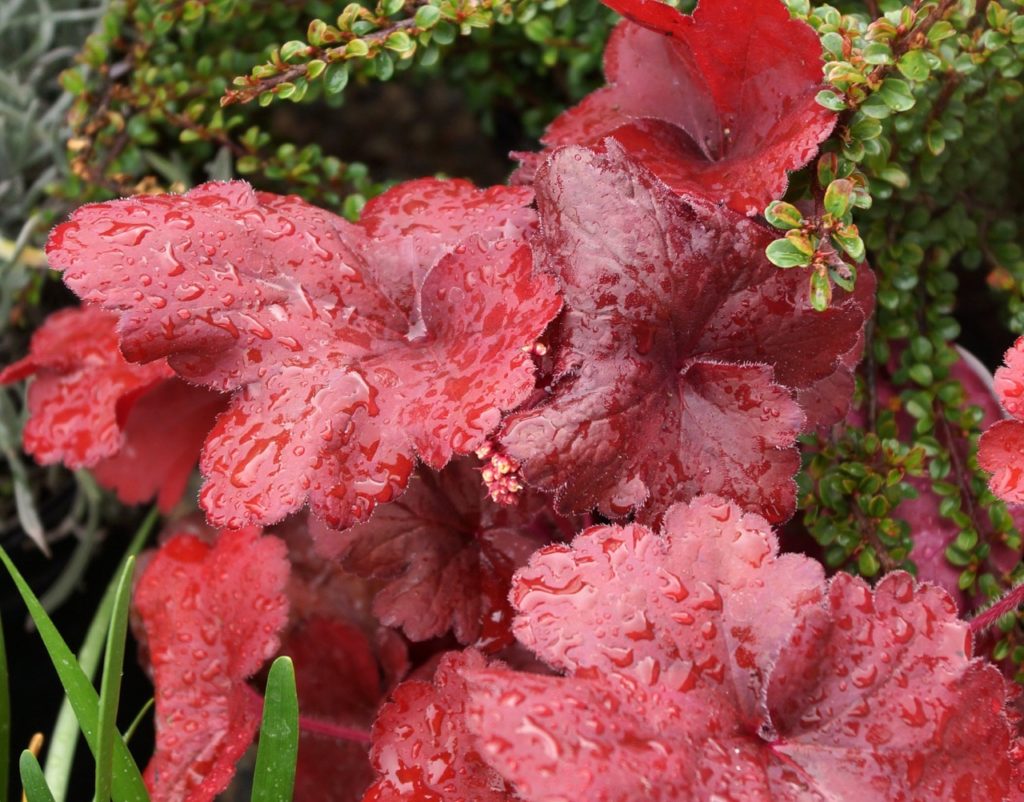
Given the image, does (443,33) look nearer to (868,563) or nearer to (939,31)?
(939,31)

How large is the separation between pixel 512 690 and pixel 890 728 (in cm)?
26

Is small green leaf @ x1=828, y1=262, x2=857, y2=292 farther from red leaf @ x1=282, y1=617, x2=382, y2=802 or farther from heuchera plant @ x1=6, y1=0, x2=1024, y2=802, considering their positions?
red leaf @ x1=282, y1=617, x2=382, y2=802

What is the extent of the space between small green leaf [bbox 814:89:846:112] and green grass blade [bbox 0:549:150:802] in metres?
0.72

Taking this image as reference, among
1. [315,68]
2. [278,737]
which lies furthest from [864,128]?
[278,737]

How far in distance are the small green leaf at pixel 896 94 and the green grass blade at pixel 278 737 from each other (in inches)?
24.8

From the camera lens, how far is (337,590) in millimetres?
1167

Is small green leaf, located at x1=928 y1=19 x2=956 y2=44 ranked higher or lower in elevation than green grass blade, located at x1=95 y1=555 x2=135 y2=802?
higher

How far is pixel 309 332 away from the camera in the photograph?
2.41ft

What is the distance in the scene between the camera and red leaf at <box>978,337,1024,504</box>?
2.22ft

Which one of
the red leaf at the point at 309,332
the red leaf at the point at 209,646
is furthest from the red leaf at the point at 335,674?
the red leaf at the point at 309,332

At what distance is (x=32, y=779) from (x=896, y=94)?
33.9 inches

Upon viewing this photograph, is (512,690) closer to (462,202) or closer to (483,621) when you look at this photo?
(483,621)

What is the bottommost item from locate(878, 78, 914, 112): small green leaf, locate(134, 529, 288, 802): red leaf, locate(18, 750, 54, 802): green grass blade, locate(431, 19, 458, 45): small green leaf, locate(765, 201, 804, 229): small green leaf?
locate(134, 529, 288, 802): red leaf

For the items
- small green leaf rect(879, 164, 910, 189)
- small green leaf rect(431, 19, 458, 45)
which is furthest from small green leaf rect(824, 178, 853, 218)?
small green leaf rect(431, 19, 458, 45)
